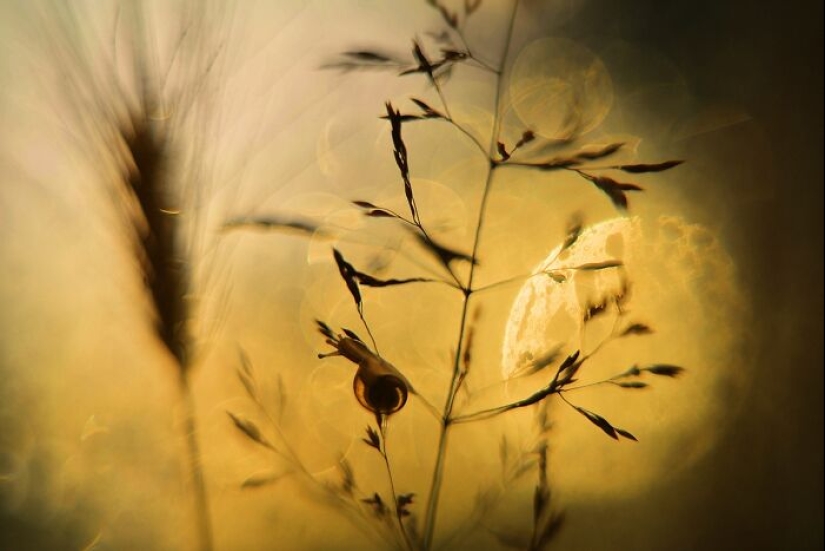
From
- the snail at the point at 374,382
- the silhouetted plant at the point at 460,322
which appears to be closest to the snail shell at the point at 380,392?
the snail at the point at 374,382

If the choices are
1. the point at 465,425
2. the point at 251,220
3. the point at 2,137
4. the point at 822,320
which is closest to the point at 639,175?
the point at 822,320

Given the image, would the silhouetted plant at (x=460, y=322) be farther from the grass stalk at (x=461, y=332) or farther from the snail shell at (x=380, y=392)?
the snail shell at (x=380, y=392)

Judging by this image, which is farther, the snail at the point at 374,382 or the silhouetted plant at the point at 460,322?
the silhouetted plant at the point at 460,322

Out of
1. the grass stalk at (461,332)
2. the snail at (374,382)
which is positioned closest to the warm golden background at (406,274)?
the grass stalk at (461,332)

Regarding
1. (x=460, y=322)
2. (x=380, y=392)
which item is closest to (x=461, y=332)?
(x=460, y=322)

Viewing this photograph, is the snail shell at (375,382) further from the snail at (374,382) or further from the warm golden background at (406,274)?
the warm golden background at (406,274)

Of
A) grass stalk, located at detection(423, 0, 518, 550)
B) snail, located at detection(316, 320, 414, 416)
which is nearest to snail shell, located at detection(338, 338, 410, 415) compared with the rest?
snail, located at detection(316, 320, 414, 416)

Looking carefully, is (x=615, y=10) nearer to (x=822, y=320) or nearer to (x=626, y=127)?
(x=626, y=127)
